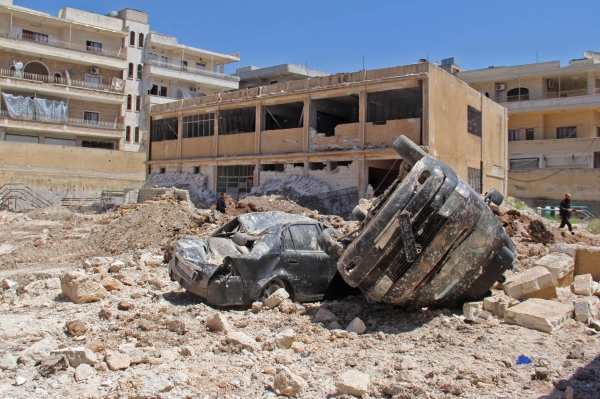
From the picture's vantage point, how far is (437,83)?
19750mm

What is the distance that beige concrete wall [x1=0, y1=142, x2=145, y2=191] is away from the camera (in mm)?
31234

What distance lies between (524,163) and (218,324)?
36235 mm

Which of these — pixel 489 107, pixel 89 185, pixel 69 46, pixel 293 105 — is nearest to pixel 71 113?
pixel 69 46

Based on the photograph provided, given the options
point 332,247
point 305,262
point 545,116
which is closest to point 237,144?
point 305,262

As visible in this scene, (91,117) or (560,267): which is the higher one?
(91,117)

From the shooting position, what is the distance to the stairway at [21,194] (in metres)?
29.2

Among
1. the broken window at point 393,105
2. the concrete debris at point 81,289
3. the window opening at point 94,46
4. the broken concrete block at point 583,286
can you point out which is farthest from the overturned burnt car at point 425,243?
the window opening at point 94,46

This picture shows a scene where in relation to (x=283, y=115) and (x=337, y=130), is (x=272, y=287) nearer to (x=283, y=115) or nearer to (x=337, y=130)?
(x=337, y=130)

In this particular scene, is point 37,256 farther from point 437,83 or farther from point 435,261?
point 437,83

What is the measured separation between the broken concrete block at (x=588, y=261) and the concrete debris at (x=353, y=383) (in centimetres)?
579

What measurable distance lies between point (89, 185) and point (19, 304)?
27.8 metres

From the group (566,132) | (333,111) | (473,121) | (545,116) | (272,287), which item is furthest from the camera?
(545,116)

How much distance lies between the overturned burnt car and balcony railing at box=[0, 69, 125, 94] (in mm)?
40391

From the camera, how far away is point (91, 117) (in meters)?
43.5
